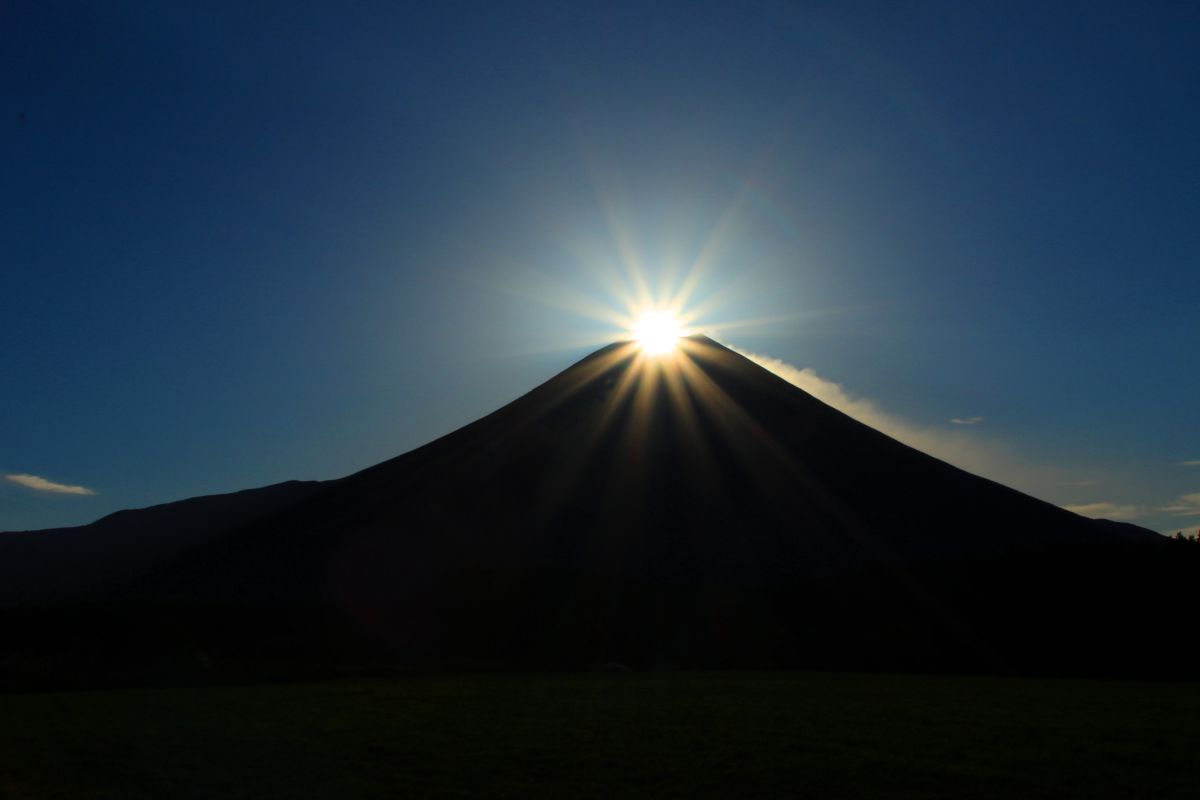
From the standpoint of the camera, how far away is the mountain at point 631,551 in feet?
95.1

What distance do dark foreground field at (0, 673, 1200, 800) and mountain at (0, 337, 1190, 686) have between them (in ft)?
37.4

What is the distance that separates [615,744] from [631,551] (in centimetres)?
4236

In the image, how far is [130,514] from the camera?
117 m

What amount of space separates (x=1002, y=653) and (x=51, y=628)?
31.3m

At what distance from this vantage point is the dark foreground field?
29.5 feet

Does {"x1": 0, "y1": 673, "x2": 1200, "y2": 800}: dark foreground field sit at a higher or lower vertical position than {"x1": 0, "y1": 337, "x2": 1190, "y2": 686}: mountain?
lower

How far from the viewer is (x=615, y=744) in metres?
11.2

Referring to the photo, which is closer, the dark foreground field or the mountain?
the dark foreground field

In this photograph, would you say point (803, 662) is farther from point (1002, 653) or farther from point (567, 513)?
point (567, 513)

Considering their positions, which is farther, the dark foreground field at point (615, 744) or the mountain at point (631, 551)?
the mountain at point (631, 551)

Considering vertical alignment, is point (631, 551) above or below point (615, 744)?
above

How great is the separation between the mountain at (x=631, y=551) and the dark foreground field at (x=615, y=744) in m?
11.4

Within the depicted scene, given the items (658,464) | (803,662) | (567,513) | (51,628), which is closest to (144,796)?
(803,662)

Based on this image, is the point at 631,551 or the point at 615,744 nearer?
the point at 615,744
